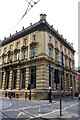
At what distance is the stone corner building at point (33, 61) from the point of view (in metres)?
22.5

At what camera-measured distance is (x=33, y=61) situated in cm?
2402

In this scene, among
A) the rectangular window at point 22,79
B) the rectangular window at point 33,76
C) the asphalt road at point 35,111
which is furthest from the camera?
the rectangular window at point 22,79

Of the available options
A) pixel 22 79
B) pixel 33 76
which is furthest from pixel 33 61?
pixel 22 79

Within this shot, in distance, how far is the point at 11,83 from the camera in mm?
27391

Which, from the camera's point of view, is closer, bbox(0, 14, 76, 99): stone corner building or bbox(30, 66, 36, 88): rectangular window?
bbox(0, 14, 76, 99): stone corner building

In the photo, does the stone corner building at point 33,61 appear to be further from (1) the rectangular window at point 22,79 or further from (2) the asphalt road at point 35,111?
(2) the asphalt road at point 35,111

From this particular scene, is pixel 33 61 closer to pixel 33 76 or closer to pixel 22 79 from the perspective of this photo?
pixel 33 76

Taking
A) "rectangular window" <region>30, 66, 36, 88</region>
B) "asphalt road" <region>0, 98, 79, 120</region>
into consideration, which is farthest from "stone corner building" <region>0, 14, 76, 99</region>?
"asphalt road" <region>0, 98, 79, 120</region>

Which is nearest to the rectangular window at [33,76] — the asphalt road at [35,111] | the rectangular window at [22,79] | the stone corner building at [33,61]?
the stone corner building at [33,61]

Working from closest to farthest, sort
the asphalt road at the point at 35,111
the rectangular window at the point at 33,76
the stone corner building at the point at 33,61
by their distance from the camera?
the asphalt road at the point at 35,111, the stone corner building at the point at 33,61, the rectangular window at the point at 33,76

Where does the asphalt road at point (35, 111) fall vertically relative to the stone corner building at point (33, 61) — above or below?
below

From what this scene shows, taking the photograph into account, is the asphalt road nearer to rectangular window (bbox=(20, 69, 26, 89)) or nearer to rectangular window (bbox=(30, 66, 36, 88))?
rectangular window (bbox=(30, 66, 36, 88))

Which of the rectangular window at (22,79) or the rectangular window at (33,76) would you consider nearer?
the rectangular window at (33,76)

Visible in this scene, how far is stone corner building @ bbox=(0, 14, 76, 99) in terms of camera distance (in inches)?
884
